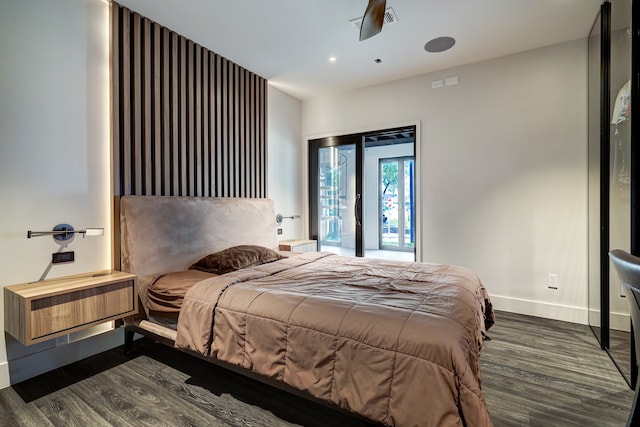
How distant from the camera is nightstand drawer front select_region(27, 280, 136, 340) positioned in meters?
1.89

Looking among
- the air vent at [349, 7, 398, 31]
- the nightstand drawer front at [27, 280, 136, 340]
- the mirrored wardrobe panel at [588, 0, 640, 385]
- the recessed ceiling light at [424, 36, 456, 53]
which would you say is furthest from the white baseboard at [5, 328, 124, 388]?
the recessed ceiling light at [424, 36, 456, 53]

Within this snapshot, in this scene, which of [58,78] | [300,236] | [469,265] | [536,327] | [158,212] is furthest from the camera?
[300,236]

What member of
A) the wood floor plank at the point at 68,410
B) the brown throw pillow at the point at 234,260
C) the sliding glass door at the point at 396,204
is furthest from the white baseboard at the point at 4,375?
the sliding glass door at the point at 396,204

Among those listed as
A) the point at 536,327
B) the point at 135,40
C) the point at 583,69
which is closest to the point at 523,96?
the point at 583,69

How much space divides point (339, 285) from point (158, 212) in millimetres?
1766

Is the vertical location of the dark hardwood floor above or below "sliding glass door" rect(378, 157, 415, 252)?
below

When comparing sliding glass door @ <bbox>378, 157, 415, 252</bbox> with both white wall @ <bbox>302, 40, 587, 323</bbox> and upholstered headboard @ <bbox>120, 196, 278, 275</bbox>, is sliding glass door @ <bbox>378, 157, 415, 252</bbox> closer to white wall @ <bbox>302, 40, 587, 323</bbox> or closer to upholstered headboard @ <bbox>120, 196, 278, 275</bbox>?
white wall @ <bbox>302, 40, 587, 323</bbox>

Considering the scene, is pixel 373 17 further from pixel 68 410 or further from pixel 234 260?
pixel 68 410

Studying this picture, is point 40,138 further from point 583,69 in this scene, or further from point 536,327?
point 583,69

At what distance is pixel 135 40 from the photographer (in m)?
2.74

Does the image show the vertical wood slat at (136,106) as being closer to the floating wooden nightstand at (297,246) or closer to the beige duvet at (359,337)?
the beige duvet at (359,337)

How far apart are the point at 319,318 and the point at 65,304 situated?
1.70 m

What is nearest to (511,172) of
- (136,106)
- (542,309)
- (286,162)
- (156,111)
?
(542,309)

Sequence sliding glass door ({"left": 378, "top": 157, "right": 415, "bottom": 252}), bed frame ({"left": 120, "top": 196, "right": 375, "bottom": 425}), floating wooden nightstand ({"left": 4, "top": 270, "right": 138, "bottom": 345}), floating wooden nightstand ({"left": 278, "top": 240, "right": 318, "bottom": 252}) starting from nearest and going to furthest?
floating wooden nightstand ({"left": 4, "top": 270, "right": 138, "bottom": 345}) → bed frame ({"left": 120, "top": 196, "right": 375, "bottom": 425}) → floating wooden nightstand ({"left": 278, "top": 240, "right": 318, "bottom": 252}) → sliding glass door ({"left": 378, "top": 157, "right": 415, "bottom": 252})
